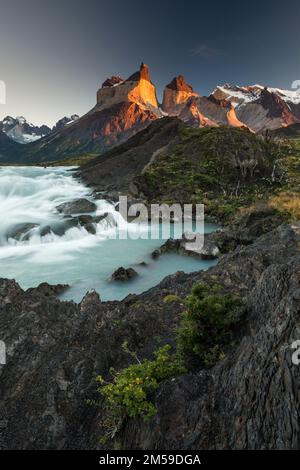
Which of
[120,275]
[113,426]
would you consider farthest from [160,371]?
[120,275]

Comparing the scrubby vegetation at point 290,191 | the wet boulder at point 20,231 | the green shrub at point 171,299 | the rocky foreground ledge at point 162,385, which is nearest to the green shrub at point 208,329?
the rocky foreground ledge at point 162,385

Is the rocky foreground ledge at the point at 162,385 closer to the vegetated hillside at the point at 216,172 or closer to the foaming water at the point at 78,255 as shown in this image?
the foaming water at the point at 78,255

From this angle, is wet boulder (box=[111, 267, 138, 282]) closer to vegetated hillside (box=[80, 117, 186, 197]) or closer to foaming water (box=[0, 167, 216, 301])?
foaming water (box=[0, 167, 216, 301])

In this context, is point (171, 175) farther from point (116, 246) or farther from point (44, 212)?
point (116, 246)

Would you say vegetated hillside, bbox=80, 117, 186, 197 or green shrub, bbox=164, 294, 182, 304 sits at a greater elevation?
vegetated hillside, bbox=80, 117, 186, 197

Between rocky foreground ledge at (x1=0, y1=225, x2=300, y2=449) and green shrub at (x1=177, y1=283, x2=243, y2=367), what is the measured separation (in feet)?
1.45

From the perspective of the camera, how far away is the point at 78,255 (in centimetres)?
3116

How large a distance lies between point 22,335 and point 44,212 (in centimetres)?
3758

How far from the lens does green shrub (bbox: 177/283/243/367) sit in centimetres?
832

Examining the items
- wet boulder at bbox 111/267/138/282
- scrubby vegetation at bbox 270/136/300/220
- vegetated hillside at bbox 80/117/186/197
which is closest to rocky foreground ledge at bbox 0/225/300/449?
wet boulder at bbox 111/267/138/282

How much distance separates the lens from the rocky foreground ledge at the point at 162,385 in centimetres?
591

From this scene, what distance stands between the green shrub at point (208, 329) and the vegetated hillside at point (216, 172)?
3450 centimetres

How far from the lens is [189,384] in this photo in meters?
7.42

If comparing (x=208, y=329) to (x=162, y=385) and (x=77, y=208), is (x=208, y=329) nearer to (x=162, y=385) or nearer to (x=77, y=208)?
(x=162, y=385)
